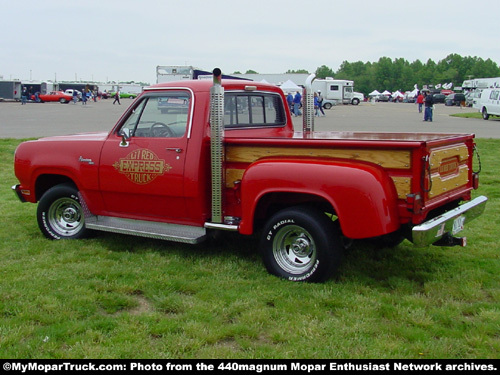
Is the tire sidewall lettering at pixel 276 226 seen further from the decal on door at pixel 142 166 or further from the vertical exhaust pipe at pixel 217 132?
the decal on door at pixel 142 166

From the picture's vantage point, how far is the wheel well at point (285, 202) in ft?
16.5

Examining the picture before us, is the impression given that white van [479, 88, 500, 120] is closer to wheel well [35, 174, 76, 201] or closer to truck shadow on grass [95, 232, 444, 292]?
truck shadow on grass [95, 232, 444, 292]

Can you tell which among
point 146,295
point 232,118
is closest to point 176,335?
point 146,295

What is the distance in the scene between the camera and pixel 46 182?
6758 millimetres

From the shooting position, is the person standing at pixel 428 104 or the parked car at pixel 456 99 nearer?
the person standing at pixel 428 104

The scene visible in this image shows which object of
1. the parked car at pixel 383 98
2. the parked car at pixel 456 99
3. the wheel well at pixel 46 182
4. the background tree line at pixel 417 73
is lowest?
the wheel well at pixel 46 182

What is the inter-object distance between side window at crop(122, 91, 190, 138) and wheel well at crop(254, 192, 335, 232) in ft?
3.62

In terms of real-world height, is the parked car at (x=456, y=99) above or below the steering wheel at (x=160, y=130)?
above

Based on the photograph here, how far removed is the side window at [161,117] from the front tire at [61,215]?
117cm

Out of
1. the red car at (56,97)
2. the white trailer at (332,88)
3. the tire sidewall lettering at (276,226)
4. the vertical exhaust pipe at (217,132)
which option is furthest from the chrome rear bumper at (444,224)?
the red car at (56,97)

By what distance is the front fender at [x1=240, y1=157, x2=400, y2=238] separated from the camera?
4.41 meters

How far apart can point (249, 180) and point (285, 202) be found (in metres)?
0.43

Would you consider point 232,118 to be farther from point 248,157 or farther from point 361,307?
point 361,307

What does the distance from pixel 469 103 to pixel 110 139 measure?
58.8 metres
